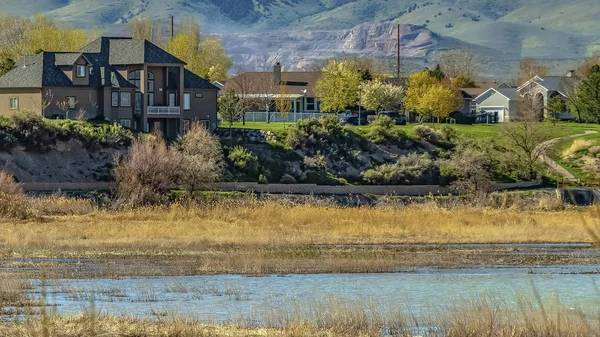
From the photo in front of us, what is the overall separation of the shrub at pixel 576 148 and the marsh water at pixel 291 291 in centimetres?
5547

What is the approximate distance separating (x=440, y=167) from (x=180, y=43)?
39242mm

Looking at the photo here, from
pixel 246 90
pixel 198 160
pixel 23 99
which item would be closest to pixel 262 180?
pixel 198 160

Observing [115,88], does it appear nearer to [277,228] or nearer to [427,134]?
[427,134]

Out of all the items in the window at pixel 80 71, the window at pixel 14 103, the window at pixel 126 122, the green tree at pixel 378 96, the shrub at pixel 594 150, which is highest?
the window at pixel 80 71

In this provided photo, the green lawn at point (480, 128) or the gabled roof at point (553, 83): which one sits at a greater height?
the gabled roof at point (553, 83)

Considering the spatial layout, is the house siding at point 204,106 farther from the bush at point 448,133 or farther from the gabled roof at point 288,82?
the gabled roof at point 288,82

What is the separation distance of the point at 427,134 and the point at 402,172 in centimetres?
1211

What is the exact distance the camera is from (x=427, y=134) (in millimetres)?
93000

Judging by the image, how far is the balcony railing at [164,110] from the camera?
85.1 meters

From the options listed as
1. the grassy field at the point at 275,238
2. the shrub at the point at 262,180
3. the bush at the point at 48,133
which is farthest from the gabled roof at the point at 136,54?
the grassy field at the point at 275,238

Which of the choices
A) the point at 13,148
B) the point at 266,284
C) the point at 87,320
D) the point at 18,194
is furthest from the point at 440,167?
the point at 87,320

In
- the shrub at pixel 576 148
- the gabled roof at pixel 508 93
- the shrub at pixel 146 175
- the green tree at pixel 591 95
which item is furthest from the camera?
the gabled roof at pixel 508 93

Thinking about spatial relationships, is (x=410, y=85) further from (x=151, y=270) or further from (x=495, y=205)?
(x=151, y=270)

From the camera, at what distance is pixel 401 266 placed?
38719mm
